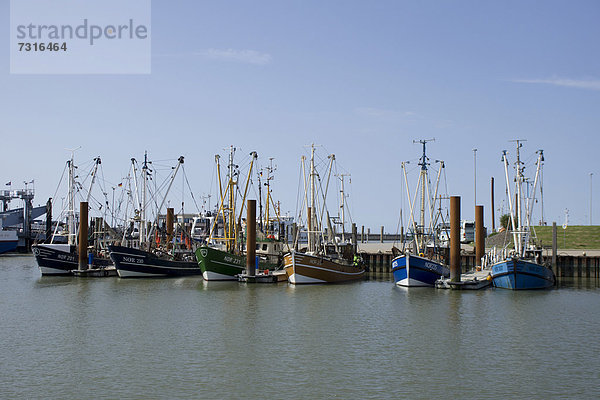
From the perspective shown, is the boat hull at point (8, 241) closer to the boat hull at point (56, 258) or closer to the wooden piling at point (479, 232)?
the boat hull at point (56, 258)

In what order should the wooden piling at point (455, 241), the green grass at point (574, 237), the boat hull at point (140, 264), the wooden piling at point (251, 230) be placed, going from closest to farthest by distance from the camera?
the wooden piling at point (455, 241)
the wooden piling at point (251, 230)
the boat hull at point (140, 264)
the green grass at point (574, 237)

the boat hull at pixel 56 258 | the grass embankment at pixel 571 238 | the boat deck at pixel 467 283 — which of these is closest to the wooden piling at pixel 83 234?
the boat hull at pixel 56 258

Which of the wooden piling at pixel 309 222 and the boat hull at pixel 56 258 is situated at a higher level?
the wooden piling at pixel 309 222

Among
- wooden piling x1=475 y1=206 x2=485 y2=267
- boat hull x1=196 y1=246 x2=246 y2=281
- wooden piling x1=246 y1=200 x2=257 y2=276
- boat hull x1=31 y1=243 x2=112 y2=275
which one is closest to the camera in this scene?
wooden piling x1=246 y1=200 x2=257 y2=276

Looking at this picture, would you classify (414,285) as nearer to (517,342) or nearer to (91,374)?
(517,342)

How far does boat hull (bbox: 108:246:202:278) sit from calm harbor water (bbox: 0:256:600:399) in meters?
12.8

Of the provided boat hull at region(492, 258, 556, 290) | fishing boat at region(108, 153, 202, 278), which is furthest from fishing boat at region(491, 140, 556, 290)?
fishing boat at region(108, 153, 202, 278)

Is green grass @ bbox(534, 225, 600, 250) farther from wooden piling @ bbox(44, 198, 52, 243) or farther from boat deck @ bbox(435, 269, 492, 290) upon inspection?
wooden piling @ bbox(44, 198, 52, 243)

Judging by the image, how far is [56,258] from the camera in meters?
57.3

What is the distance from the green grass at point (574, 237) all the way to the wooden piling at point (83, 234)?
165ft

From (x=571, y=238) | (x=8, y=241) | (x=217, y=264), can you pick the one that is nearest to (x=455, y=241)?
(x=217, y=264)

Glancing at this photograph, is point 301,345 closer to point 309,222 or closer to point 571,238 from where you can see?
point 309,222

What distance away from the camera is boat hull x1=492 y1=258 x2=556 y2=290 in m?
41.6

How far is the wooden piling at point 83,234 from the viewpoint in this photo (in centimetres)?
5391
